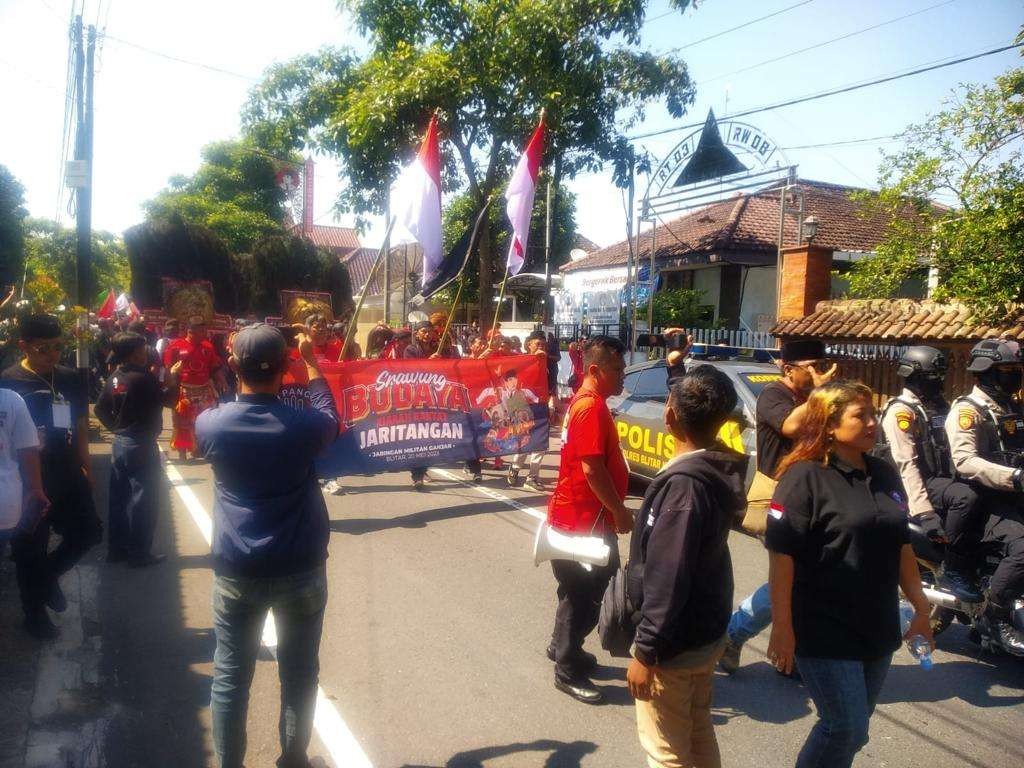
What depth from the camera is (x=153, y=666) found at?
4.14 metres

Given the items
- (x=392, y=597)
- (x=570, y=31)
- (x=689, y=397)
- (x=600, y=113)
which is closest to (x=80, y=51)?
(x=570, y=31)

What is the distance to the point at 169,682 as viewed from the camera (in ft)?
13.0

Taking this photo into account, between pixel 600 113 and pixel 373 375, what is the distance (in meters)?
11.1

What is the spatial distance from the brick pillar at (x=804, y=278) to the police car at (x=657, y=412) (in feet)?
17.9

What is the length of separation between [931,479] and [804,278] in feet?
29.5

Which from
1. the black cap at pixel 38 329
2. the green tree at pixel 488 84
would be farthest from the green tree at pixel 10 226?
the black cap at pixel 38 329

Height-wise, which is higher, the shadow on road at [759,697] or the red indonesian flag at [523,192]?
the red indonesian flag at [523,192]

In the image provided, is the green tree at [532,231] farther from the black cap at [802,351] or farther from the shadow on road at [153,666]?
the black cap at [802,351]

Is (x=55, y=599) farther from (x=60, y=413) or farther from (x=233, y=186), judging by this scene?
(x=233, y=186)

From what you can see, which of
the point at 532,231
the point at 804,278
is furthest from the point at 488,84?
the point at 532,231

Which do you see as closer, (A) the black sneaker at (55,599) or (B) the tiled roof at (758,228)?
(A) the black sneaker at (55,599)

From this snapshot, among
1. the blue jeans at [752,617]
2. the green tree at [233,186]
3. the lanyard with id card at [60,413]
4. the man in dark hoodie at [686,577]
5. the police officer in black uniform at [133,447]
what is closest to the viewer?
the man in dark hoodie at [686,577]

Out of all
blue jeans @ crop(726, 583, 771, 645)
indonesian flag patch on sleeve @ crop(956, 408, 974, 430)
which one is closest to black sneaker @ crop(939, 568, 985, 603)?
indonesian flag patch on sleeve @ crop(956, 408, 974, 430)

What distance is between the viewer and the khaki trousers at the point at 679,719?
250cm
